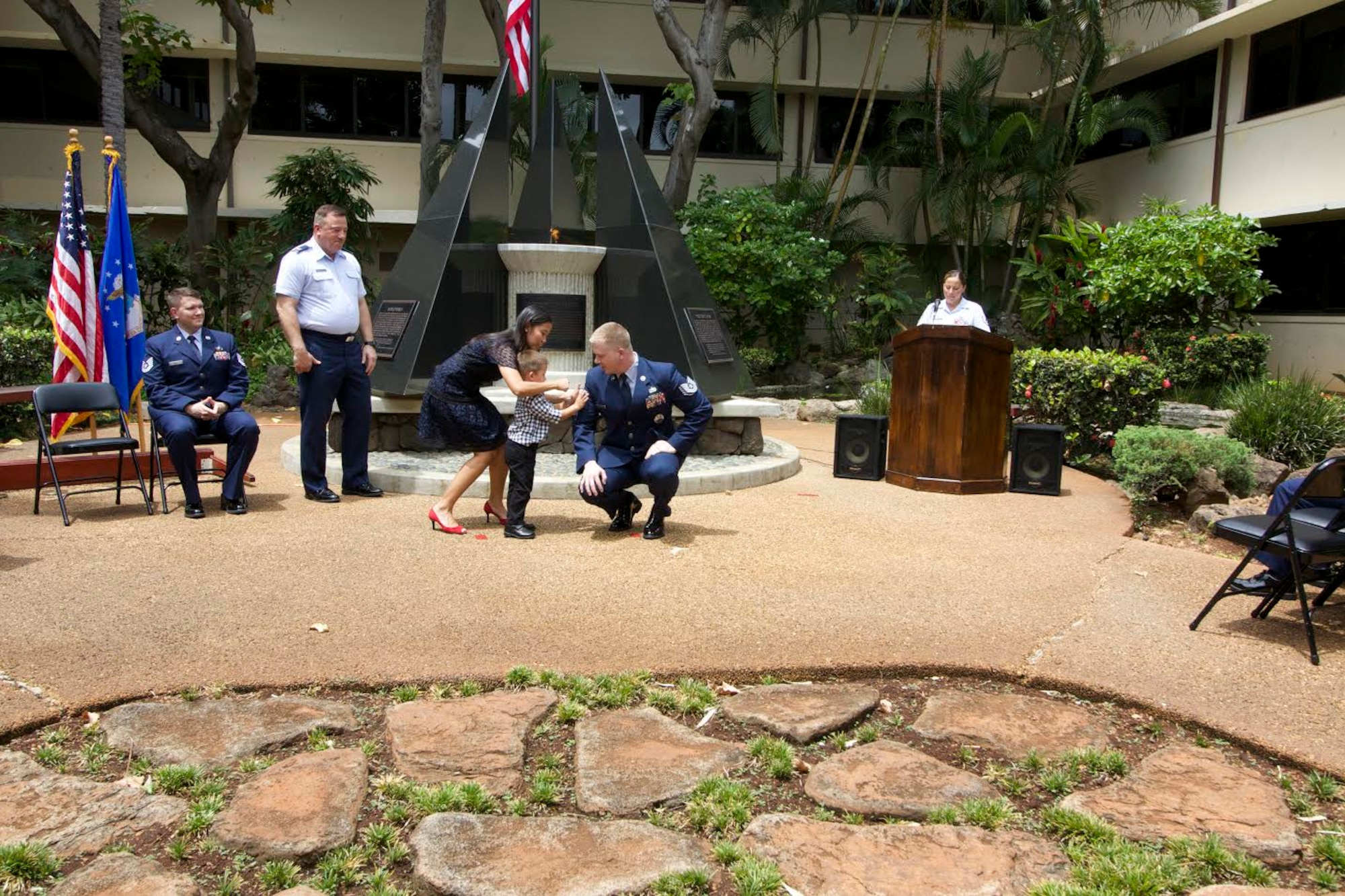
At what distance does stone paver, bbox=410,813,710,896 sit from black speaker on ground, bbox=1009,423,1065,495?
6.14 m

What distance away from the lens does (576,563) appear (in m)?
5.94

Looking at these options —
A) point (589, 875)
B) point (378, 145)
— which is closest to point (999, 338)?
point (589, 875)

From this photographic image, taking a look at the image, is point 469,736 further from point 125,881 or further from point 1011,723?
point 1011,723

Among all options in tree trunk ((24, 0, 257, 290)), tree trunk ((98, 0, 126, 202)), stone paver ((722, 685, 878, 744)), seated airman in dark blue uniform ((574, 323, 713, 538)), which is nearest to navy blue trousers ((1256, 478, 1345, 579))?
stone paver ((722, 685, 878, 744))

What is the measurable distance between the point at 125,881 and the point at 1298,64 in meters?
17.2

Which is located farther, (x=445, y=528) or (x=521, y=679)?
(x=445, y=528)

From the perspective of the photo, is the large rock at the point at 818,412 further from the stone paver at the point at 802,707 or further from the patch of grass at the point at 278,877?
the patch of grass at the point at 278,877

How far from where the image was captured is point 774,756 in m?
3.61

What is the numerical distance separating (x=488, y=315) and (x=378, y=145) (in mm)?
11356

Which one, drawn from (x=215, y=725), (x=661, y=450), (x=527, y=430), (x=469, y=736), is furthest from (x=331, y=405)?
(x=469, y=736)

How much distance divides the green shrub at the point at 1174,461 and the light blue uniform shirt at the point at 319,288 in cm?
558

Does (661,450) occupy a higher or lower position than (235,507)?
higher

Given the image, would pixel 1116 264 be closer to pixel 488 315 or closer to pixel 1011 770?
pixel 488 315

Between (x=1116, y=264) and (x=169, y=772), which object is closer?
(x=169, y=772)
